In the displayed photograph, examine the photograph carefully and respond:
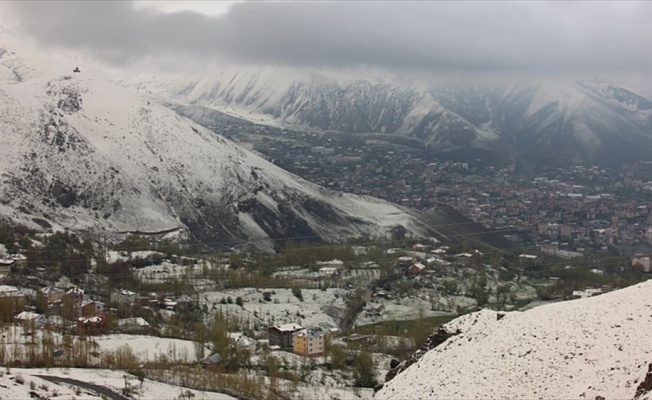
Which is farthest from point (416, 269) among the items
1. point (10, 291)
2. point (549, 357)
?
point (549, 357)

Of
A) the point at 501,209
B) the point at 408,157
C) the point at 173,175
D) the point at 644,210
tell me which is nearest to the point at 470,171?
the point at 408,157

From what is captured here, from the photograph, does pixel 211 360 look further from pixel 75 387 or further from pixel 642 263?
pixel 642 263

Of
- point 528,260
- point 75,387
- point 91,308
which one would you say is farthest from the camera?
point 528,260

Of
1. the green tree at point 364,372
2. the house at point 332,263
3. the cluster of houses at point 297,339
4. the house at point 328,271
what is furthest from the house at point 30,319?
the house at point 332,263

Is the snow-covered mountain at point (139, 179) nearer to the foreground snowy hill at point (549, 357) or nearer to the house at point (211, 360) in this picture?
the house at point (211, 360)

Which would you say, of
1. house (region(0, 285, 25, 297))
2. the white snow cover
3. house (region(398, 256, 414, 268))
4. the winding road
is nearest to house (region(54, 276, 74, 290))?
house (region(0, 285, 25, 297))

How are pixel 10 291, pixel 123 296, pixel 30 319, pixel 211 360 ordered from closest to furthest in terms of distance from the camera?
pixel 211 360
pixel 30 319
pixel 10 291
pixel 123 296

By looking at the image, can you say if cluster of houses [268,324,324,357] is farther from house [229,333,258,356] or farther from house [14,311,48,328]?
house [14,311,48,328]
